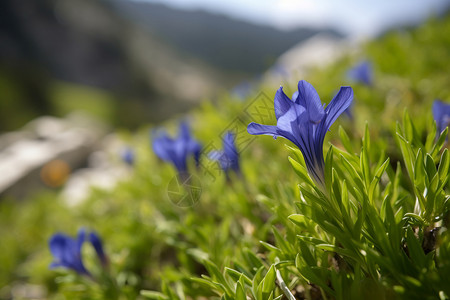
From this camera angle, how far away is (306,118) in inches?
37.2

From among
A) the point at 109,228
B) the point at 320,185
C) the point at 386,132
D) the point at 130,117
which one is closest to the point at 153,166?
the point at 109,228

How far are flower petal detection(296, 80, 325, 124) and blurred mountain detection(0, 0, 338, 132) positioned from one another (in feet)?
67.4

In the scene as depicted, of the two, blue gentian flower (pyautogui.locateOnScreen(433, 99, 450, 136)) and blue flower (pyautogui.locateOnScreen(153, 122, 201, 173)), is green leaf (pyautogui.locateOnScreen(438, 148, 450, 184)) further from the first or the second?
blue flower (pyautogui.locateOnScreen(153, 122, 201, 173))

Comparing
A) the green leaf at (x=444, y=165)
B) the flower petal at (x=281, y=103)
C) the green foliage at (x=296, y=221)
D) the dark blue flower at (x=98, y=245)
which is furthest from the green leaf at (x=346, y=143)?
the dark blue flower at (x=98, y=245)

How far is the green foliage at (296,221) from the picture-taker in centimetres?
99

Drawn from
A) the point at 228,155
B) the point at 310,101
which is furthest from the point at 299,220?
the point at 228,155

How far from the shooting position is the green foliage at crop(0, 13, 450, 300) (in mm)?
993

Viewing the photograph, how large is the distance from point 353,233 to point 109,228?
207 cm

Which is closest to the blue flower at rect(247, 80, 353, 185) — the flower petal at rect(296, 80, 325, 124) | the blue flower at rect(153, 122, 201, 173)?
the flower petal at rect(296, 80, 325, 124)

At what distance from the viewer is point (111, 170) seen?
5.32m

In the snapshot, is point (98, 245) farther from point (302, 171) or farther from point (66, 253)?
point (302, 171)

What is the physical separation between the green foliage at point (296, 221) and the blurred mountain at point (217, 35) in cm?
7596

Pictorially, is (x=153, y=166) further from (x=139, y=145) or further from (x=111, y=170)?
(x=111, y=170)

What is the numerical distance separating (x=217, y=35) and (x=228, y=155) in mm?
93449
